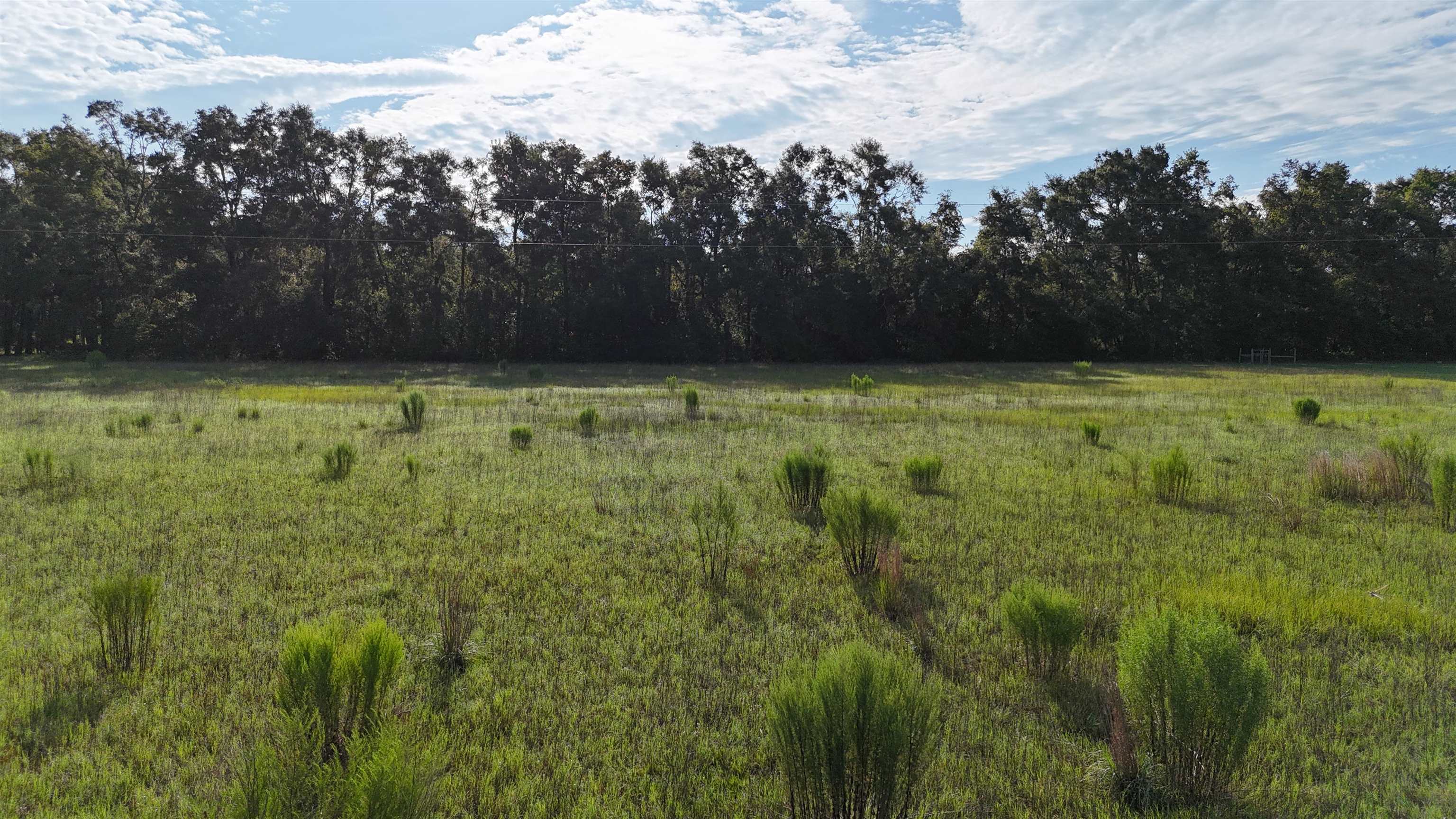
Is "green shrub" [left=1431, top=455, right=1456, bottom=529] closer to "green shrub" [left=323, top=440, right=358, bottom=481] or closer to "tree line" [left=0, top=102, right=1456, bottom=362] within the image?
"green shrub" [left=323, top=440, right=358, bottom=481]

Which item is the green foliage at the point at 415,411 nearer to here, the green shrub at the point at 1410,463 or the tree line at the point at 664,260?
the green shrub at the point at 1410,463

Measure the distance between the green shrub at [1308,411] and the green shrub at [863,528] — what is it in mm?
13628

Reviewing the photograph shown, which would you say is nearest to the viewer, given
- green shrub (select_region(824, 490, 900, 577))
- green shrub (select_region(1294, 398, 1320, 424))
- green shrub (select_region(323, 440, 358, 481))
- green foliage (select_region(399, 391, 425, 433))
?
green shrub (select_region(824, 490, 900, 577))

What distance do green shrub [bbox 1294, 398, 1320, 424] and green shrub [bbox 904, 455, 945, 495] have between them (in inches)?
420

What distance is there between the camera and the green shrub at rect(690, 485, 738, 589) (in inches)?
243

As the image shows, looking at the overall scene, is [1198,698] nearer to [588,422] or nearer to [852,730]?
[852,730]

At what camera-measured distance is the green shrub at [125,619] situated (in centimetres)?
437

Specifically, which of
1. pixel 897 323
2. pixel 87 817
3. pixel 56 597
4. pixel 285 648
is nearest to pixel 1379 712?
pixel 285 648

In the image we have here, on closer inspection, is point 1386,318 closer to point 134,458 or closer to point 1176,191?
point 1176,191

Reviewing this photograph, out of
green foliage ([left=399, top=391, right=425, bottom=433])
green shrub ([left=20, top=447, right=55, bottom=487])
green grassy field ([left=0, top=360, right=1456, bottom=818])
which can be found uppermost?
green foliage ([left=399, top=391, right=425, bottom=433])

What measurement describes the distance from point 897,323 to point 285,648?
4050 centimetres

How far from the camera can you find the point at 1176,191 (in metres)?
42.5

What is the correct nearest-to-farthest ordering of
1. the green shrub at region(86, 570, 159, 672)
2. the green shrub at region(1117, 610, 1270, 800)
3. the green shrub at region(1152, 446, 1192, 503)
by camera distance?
the green shrub at region(1117, 610, 1270, 800), the green shrub at region(86, 570, 159, 672), the green shrub at region(1152, 446, 1192, 503)

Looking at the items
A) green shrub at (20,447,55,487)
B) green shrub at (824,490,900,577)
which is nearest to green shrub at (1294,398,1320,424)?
green shrub at (824,490,900,577)
